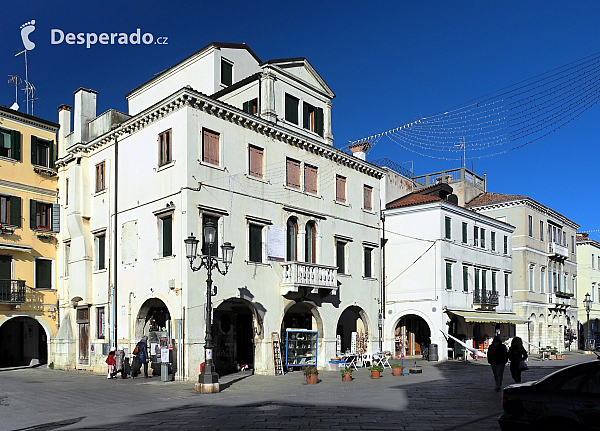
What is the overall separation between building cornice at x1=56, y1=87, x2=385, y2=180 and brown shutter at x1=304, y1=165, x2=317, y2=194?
869 mm

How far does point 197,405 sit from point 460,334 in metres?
24.2

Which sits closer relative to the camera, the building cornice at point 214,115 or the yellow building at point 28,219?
the building cornice at point 214,115

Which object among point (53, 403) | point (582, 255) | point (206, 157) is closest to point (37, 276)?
point (206, 157)

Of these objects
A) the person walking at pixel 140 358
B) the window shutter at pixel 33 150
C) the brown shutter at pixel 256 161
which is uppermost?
the window shutter at pixel 33 150

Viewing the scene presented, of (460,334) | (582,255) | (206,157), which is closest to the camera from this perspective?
(206,157)

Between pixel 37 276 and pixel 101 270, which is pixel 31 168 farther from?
pixel 101 270

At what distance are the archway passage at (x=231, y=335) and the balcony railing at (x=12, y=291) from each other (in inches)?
401

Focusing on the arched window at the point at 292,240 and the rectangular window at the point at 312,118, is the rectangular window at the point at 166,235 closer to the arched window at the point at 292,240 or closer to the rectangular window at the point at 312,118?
the arched window at the point at 292,240

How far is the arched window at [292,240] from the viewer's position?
28.0 m

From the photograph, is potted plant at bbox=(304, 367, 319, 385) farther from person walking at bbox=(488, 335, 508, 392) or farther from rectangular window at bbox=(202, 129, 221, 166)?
rectangular window at bbox=(202, 129, 221, 166)

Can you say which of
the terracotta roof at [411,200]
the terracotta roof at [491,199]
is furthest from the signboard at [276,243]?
the terracotta roof at [491,199]

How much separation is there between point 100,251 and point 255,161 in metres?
8.63

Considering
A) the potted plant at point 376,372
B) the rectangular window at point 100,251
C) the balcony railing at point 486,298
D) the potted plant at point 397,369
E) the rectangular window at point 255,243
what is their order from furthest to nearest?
the balcony railing at point 486,298
the rectangular window at point 100,251
the rectangular window at point 255,243
the potted plant at point 397,369
the potted plant at point 376,372

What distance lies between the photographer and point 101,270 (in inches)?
1102
